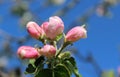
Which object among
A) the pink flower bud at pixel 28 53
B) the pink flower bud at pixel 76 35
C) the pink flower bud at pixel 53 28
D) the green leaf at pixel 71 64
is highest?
the pink flower bud at pixel 76 35

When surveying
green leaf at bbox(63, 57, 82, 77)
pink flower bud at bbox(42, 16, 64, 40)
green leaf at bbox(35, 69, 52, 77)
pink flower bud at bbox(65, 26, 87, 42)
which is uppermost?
pink flower bud at bbox(65, 26, 87, 42)

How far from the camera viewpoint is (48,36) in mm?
1674

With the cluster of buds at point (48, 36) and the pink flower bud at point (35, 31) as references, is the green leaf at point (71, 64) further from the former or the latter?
the pink flower bud at point (35, 31)

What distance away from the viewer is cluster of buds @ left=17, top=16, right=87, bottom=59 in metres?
1.61

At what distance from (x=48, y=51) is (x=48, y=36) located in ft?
0.46

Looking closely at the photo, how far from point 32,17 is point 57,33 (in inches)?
215

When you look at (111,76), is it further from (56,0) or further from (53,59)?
(56,0)

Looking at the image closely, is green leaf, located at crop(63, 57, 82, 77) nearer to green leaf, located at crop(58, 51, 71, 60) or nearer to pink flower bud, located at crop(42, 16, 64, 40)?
green leaf, located at crop(58, 51, 71, 60)

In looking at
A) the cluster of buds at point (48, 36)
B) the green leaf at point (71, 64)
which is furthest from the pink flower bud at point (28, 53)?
the green leaf at point (71, 64)

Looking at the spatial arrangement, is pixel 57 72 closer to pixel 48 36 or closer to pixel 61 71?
pixel 61 71

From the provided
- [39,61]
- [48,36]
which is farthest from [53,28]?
[39,61]

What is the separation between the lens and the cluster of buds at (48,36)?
1.61 meters

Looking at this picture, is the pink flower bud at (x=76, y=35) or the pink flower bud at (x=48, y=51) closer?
the pink flower bud at (x=48, y=51)

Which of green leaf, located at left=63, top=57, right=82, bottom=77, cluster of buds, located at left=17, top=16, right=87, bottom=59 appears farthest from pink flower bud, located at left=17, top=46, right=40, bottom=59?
green leaf, located at left=63, top=57, right=82, bottom=77
